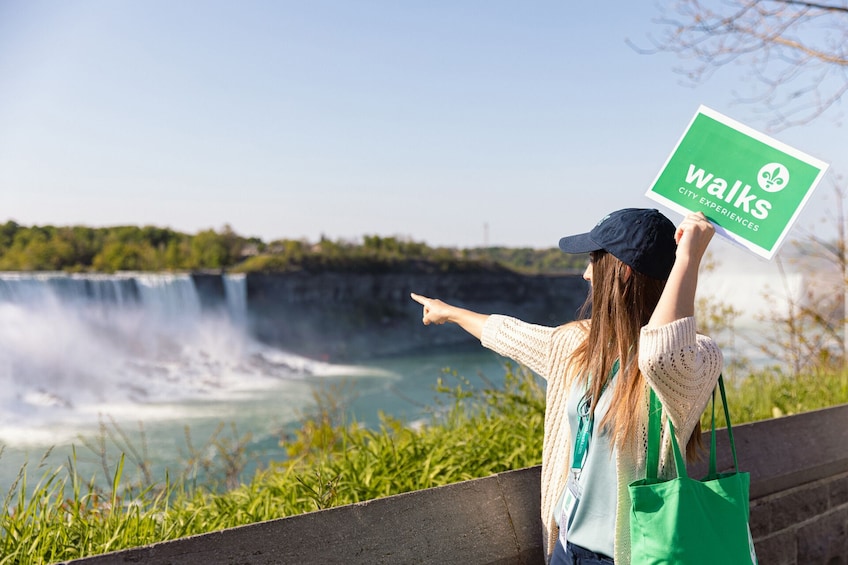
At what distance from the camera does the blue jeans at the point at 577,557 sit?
1785mm

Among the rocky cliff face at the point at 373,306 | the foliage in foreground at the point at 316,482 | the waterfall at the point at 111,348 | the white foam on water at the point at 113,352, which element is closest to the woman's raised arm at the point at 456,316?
the foliage in foreground at the point at 316,482

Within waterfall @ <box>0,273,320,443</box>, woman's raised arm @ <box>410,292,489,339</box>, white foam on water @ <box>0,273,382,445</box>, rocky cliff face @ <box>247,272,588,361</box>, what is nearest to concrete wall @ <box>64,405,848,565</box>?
woman's raised arm @ <box>410,292,489,339</box>

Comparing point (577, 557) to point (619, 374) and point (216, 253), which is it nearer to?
point (619, 374)

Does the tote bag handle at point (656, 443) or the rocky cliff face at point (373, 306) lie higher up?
the tote bag handle at point (656, 443)

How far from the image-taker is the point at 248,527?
2.01 meters

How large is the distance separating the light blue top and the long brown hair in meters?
0.02

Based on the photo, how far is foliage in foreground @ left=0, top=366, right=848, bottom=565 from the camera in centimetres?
252

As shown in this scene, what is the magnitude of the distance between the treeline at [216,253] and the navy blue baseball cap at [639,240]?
22020 mm

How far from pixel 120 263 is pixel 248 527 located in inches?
1036

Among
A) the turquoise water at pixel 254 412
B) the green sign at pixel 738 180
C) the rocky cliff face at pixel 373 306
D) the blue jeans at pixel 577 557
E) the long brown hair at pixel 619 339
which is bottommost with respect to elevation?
the turquoise water at pixel 254 412

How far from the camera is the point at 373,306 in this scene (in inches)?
1162

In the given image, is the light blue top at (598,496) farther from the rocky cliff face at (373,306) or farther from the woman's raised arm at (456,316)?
the rocky cliff face at (373,306)

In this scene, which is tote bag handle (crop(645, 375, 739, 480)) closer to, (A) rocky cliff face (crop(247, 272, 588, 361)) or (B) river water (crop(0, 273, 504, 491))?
(B) river water (crop(0, 273, 504, 491))

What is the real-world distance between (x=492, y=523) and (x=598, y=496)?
2.35ft
